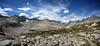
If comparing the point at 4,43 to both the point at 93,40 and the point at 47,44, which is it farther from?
the point at 93,40

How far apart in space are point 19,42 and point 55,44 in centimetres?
763

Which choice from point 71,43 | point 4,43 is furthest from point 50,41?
point 4,43

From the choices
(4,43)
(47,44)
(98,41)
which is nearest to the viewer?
(4,43)

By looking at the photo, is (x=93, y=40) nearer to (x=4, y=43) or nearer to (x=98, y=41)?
(x=98, y=41)

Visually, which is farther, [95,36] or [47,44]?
[95,36]

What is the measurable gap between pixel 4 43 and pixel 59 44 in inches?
437

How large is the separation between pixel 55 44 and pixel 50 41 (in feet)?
6.81

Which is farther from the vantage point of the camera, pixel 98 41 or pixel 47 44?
pixel 98 41

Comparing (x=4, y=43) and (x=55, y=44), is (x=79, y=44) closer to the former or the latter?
(x=55, y=44)

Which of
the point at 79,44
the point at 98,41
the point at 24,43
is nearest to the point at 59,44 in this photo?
the point at 79,44

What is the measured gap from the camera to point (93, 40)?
37.3m

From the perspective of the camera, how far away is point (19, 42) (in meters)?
33.9

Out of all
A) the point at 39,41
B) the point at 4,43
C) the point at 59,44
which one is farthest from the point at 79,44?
the point at 4,43

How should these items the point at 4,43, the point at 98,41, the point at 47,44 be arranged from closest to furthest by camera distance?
the point at 4,43
the point at 47,44
the point at 98,41
